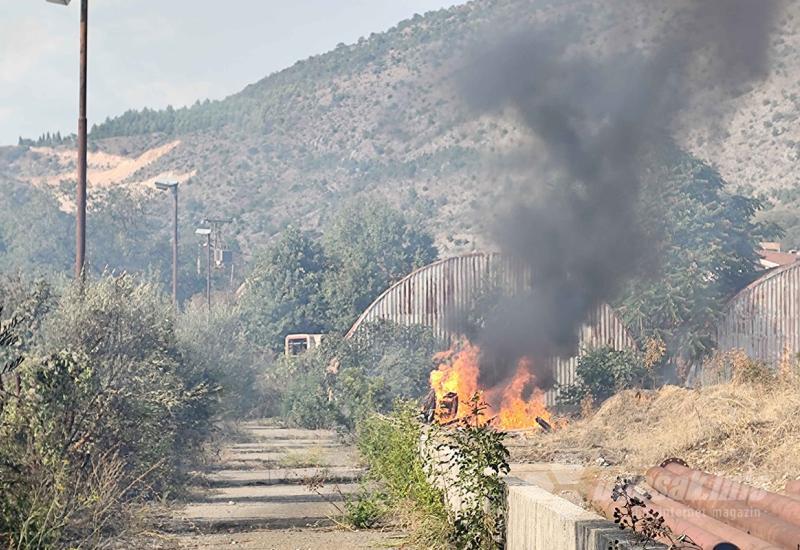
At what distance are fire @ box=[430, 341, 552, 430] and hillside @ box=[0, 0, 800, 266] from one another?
35.9 metres

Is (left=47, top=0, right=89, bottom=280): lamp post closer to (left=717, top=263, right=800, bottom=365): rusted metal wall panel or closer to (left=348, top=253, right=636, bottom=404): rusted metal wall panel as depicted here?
(left=348, top=253, right=636, bottom=404): rusted metal wall panel

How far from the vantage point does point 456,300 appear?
158ft

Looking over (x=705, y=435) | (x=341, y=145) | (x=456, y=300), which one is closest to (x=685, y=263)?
(x=456, y=300)

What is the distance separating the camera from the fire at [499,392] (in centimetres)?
3594

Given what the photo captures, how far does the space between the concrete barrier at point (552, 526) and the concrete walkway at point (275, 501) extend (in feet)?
12.2

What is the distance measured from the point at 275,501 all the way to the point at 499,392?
52.7 ft

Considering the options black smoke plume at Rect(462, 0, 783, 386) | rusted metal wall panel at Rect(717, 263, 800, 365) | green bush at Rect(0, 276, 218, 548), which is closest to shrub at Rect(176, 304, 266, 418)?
black smoke plume at Rect(462, 0, 783, 386)

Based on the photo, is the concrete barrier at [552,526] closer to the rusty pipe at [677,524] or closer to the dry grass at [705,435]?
the rusty pipe at [677,524]

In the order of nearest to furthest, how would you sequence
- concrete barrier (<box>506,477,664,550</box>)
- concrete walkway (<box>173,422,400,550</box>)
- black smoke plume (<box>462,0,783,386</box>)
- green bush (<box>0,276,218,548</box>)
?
1. concrete barrier (<box>506,477,664,550</box>)
2. green bush (<box>0,276,218,548</box>)
3. concrete walkway (<box>173,422,400,550</box>)
4. black smoke plume (<box>462,0,783,386</box>)

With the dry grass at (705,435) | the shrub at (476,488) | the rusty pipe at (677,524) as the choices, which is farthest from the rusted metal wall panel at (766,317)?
the shrub at (476,488)

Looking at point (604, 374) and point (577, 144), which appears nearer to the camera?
point (577, 144)

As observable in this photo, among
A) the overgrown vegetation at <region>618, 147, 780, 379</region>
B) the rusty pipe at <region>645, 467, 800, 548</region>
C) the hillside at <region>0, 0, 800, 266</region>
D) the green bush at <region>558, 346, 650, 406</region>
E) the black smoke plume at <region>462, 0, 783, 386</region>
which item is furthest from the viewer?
the hillside at <region>0, 0, 800, 266</region>

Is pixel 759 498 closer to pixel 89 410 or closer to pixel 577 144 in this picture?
pixel 89 410

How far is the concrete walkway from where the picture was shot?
17.2m
